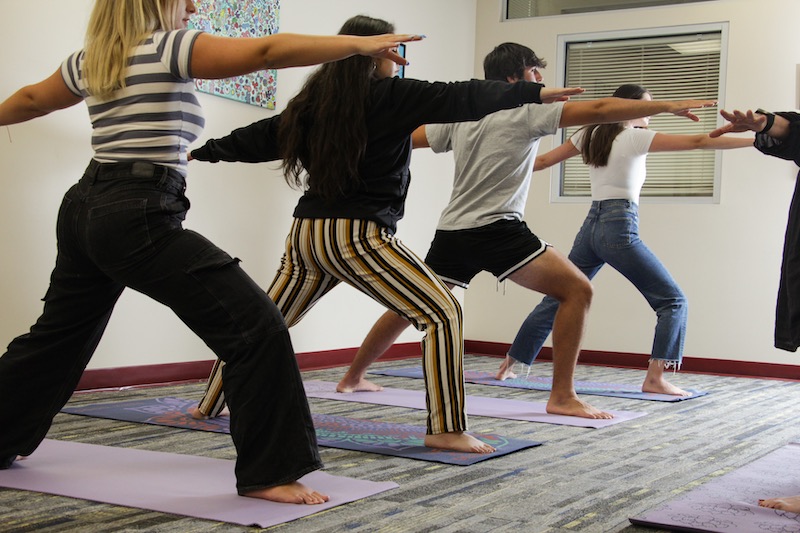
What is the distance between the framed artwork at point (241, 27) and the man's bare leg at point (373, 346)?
150 cm

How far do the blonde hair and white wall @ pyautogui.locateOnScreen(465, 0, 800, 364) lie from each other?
4.88m

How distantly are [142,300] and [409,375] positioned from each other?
5.14 feet

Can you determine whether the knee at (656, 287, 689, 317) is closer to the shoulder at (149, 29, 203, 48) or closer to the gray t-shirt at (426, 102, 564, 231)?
the gray t-shirt at (426, 102, 564, 231)

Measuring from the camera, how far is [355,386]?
4.47 m

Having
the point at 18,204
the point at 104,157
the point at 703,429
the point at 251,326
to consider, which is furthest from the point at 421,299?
the point at 18,204

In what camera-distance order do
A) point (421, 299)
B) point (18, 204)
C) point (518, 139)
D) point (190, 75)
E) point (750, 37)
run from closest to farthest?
point (190, 75) → point (421, 299) → point (518, 139) → point (18, 204) → point (750, 37)

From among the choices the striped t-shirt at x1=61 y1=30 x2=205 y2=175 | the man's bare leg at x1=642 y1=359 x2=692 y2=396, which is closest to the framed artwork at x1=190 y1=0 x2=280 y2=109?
the man's bare leg at x1=642 y1=359 x2=692 y2=396

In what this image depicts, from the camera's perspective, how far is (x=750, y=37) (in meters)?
6.26

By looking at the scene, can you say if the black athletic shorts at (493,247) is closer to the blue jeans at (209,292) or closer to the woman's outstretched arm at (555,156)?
the woman's outstretched arm at (555,156)

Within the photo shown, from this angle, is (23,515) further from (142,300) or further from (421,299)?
(142,300)

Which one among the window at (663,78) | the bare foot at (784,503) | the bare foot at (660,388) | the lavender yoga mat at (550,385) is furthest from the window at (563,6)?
the bare foot at (784,503)

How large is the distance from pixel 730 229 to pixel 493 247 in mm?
3211

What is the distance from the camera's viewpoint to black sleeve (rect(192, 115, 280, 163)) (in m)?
3.09

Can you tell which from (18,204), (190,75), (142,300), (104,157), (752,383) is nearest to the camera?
(190,75)
